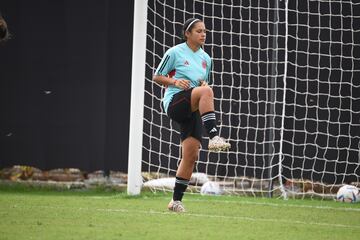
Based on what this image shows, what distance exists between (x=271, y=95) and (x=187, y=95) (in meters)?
3.72

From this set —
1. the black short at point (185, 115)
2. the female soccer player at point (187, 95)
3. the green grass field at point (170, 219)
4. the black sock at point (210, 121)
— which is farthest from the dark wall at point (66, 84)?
the black sock at point (210, 121)

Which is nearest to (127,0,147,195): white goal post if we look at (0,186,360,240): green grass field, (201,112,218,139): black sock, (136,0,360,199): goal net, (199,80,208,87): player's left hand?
(0,186,360,240): green grass field

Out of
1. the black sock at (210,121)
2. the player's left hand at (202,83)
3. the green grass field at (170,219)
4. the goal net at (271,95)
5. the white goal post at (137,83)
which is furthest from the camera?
the goal net at (271,95)

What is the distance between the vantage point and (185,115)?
25.2 feet

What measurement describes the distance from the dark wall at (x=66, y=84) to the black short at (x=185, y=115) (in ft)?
11.3

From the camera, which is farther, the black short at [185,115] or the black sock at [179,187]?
the black sock at [179,187]

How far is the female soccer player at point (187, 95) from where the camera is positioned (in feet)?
24.6

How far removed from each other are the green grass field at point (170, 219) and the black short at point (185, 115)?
0.75m

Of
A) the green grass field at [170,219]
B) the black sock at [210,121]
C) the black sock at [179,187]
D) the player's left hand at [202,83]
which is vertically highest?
the player's left hand at [202,83]

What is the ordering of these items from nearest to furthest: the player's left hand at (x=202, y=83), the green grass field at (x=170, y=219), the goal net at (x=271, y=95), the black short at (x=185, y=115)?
1. the green grass field at (x=170, y=219)
2. the black short at (x=185, y=115)
3. the player's left hand at (x=202, y=83)
4. the goal net at (x=271, y=95)

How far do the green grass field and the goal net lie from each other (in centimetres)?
114

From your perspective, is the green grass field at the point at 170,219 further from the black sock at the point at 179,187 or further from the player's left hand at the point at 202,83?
the player's left hand at the point at 202,83

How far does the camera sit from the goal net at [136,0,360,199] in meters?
11.2

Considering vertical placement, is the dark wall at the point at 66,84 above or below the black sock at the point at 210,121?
above
